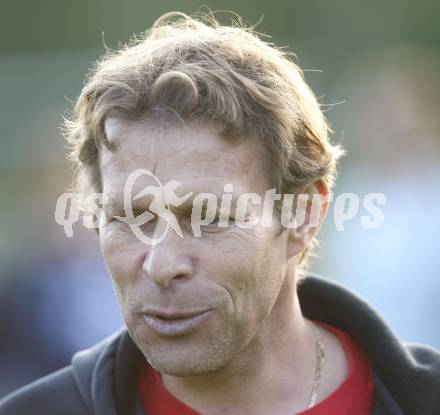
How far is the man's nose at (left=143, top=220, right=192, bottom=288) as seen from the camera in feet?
7.80

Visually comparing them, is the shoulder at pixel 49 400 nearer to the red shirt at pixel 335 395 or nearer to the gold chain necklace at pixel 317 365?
the red shirt at pixel 335 395

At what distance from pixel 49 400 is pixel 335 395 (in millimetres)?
980

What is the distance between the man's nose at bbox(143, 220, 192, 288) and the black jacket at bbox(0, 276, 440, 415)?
0.48 metres

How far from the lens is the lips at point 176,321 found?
2432 millimetres

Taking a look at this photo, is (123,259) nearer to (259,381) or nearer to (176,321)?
(176,321)

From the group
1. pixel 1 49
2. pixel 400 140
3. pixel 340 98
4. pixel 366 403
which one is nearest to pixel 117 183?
pixel 366 403

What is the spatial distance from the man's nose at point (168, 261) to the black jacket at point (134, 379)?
48 centimetres

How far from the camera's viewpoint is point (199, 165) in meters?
2.46

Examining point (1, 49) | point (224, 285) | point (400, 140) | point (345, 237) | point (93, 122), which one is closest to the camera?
point (224, 285)

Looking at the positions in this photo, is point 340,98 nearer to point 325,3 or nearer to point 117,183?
point 325,3

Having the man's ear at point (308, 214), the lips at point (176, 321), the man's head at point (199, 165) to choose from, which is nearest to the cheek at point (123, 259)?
the man's head at point (199, 165)

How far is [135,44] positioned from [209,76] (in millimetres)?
630

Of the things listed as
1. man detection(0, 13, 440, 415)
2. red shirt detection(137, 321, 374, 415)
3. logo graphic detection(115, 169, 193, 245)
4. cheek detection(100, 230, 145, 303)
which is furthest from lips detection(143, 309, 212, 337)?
red shirt detection(137, 321, 374, 415)

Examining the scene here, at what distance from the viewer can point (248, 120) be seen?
259cm
